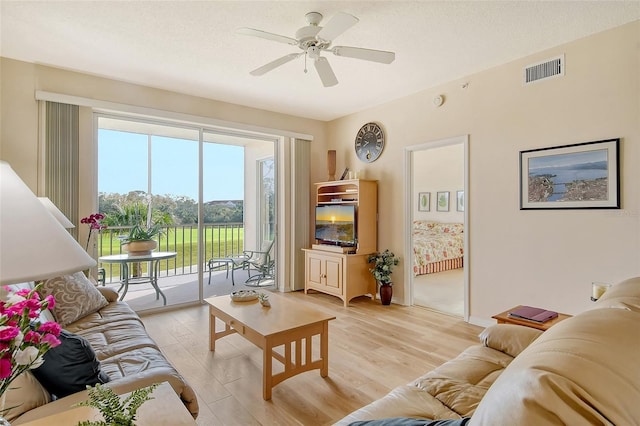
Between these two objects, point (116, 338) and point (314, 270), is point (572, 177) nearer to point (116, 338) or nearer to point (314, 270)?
point (314, 270)

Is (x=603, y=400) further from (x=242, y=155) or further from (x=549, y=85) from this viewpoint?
(x=242, y=155)

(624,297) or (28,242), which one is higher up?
(28,242)

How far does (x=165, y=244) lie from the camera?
4.20 metres

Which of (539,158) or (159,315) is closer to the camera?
(539,158)

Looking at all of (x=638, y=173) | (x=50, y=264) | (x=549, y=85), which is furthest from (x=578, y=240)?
(x=50, y=264)

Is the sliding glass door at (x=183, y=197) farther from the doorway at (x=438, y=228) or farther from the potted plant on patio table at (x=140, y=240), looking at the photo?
the doorway at (x=438, y=228)

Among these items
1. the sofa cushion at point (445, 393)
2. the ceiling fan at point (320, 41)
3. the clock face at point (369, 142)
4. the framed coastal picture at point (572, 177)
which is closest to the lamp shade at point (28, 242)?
the sofa cushion at point (445, 393)

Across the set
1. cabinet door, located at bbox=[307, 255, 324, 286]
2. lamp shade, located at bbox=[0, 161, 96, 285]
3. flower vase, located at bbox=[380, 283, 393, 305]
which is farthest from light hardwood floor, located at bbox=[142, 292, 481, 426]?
lamp shade, located at bbox=[0, 161, 96, 285]

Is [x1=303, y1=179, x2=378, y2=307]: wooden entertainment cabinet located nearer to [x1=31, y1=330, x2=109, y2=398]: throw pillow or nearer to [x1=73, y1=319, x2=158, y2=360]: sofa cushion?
[x1=73, y1=319, x2=158, y2=360]: sofa cushion

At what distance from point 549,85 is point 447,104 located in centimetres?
102

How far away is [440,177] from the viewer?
769 cm

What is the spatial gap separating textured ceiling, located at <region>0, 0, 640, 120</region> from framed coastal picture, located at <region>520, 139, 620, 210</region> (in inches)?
38.6

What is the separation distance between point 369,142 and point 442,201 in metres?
3.72

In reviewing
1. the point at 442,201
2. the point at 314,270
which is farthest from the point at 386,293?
the point at 442,201
